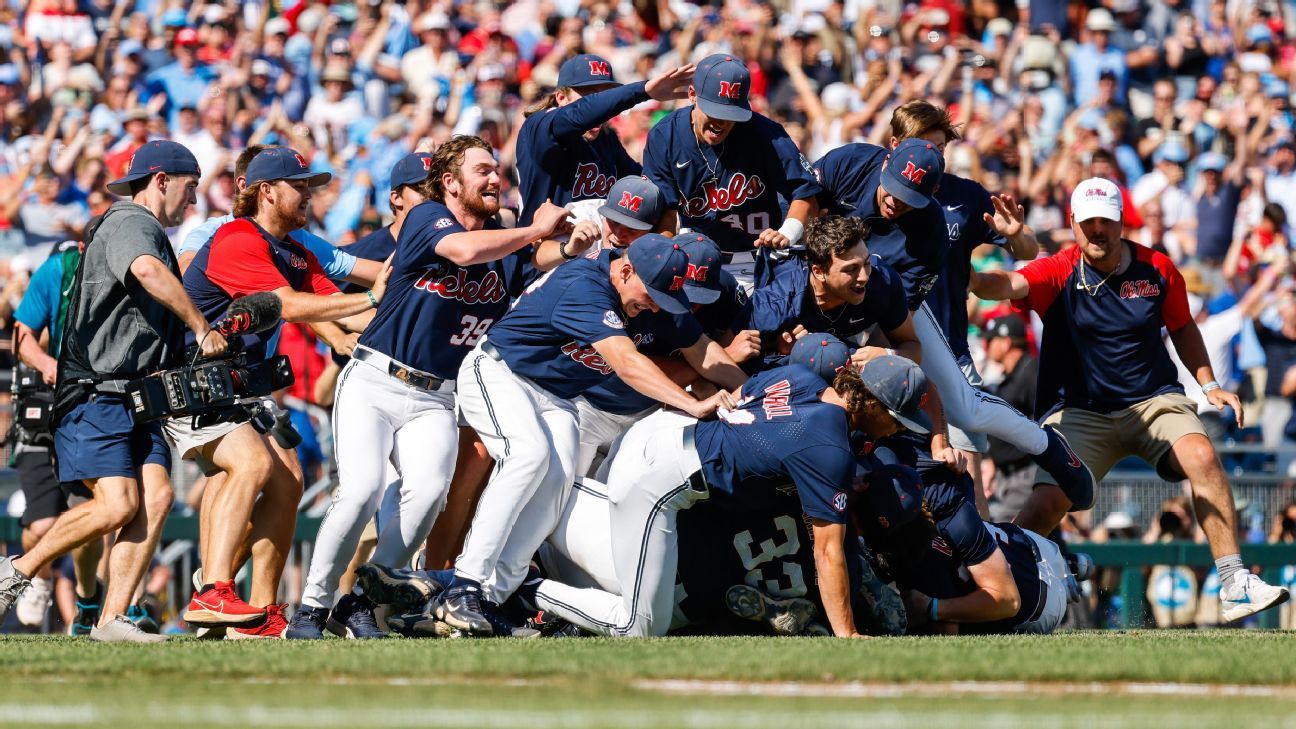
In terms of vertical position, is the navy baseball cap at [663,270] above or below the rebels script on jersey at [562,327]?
above

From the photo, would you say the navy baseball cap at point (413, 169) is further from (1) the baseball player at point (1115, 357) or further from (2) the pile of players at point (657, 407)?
(1) the baseball player at point (1115, 357)

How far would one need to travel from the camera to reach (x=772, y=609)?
7949 mm

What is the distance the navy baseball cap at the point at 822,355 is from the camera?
782 centimetres

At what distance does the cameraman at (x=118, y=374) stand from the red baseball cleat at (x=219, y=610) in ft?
1.10

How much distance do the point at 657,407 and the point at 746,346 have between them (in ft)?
2.05

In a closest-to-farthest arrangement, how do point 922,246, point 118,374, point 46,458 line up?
point 118,374, point 922,246, point 46,458

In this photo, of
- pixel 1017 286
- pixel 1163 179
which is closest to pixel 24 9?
pixel 1163 179

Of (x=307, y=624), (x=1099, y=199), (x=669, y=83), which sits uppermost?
(x=669, y=83)

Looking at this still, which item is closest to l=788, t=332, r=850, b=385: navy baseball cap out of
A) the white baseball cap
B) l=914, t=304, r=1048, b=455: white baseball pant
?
l=914, t=304, r=1048, b=455: white baseball pant

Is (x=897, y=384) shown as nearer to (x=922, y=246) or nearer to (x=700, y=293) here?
(x=700, y=293)

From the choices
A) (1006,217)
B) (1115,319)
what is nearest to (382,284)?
(1006,217)

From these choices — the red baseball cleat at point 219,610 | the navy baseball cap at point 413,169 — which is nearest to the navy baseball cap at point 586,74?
the navy baseball cap at point 413,169

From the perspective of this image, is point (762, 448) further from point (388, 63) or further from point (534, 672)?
point (388, 63)

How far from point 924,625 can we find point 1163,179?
29.4 feet
